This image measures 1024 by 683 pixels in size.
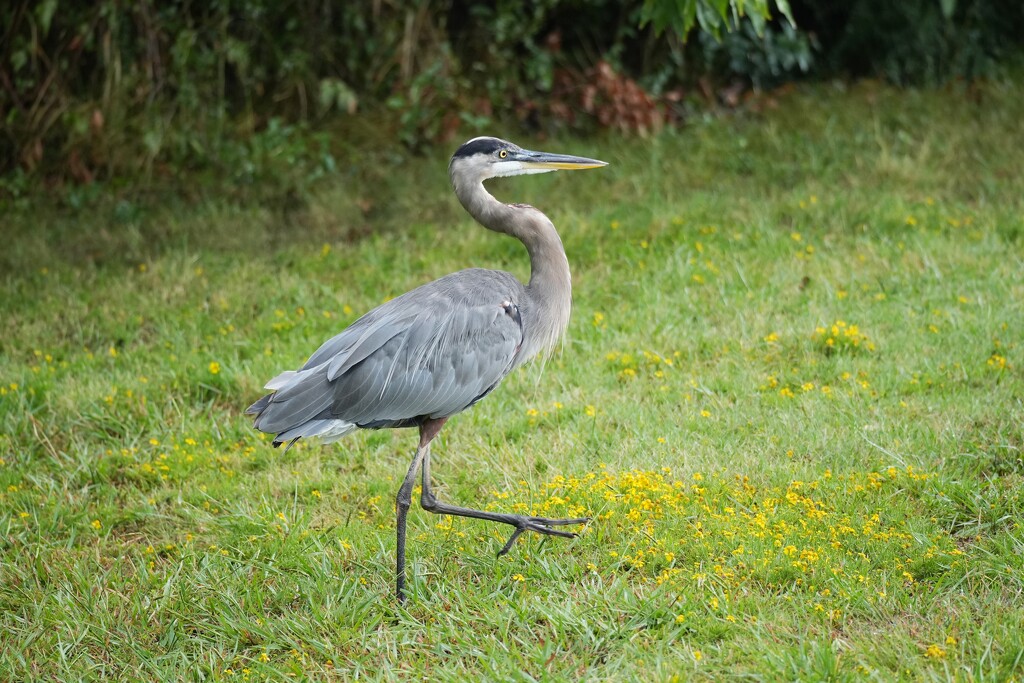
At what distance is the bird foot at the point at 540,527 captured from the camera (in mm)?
4305

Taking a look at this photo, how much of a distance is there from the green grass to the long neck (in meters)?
0.65

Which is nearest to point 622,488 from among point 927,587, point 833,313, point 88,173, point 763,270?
point 927,587

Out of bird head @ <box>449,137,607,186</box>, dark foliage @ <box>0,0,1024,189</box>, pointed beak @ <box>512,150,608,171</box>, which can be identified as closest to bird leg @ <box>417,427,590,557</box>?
bird head @ <box>449,137,607,186</box>

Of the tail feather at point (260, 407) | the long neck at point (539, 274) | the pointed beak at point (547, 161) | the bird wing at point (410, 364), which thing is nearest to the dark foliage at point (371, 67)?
the pointed beak at point (547, 161)

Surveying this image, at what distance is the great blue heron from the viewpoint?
4.31 meters

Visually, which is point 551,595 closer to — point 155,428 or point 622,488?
point 622,488

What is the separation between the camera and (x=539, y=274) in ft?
15.4

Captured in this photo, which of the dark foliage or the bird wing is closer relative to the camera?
the bird wing

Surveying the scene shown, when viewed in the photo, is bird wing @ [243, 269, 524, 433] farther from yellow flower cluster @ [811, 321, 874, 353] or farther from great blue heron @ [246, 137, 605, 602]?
yellow flower cluster @ [811, 321, 874, 353]

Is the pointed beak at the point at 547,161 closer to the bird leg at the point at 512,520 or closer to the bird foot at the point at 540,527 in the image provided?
the bird leg at the point at 512,520

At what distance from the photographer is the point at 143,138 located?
9.29m

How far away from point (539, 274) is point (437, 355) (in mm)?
606

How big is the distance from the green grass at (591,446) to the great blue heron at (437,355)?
1.32ft

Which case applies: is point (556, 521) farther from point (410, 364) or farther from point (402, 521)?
point (410, 364)
